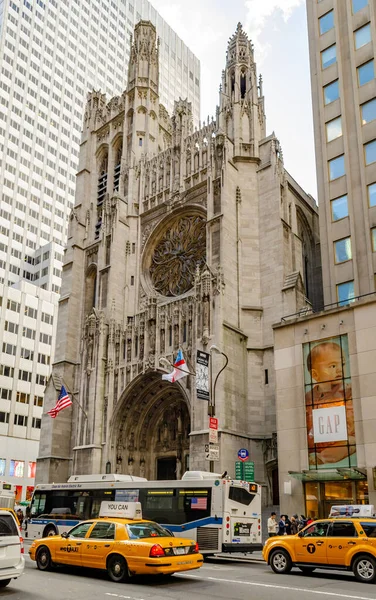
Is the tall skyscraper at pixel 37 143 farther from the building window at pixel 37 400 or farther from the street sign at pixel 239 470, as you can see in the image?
the street sign at pixel 239 470

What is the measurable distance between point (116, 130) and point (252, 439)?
33986 millimetres

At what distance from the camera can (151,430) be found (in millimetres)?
40125

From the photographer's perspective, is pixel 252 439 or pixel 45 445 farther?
pixel 45 445

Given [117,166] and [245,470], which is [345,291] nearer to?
[245,470]

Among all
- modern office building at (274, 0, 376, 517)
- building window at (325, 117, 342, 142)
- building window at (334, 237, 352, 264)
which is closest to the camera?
modern office building at (274, 0, 376, 517)

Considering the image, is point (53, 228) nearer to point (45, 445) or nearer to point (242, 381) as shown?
point (45, 445)

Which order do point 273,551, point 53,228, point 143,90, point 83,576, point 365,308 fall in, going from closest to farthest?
point 83,576
point 273,551
point 365,308
point 143,90
point 53,228

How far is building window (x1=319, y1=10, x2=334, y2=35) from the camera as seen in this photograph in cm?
3772

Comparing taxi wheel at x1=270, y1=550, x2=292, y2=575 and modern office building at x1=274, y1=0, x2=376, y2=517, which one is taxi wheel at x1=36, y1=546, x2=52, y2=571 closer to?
taxi wheel at x1=270, y1=550, x2=292, y2=575

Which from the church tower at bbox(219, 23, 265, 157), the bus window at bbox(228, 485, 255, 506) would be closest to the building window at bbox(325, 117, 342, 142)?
the church tower at bbox(219, 23, 265, 157)

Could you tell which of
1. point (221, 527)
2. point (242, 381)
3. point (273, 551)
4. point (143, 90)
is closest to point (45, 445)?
point (242, 381)

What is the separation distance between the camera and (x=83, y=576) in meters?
13.7

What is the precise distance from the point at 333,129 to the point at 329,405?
62.9ft

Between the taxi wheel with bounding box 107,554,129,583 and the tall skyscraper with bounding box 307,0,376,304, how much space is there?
73.0 feet
